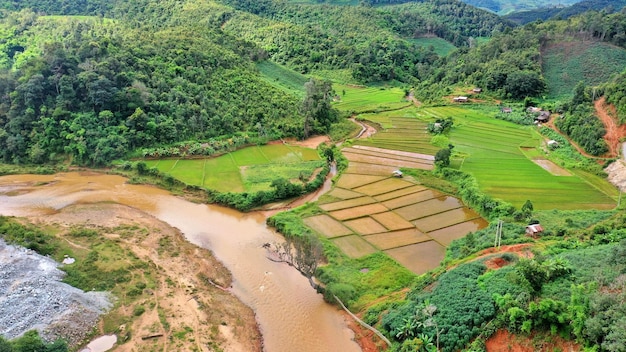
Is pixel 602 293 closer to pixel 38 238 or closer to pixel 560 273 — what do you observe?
pixel 560 273

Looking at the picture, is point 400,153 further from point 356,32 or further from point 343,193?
point 356,32

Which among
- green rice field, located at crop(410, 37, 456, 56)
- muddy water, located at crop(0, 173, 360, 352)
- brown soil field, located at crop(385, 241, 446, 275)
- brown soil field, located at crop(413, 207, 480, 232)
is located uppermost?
green rice field, located at crop(410, 37, 456, 56)

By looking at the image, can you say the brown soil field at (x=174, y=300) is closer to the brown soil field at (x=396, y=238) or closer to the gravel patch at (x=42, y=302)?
the gravel patch at (x=42, y=302)

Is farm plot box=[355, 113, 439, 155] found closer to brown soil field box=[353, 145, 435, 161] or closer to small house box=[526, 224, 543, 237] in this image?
brown soil field box=[353, 145, 435, 161]

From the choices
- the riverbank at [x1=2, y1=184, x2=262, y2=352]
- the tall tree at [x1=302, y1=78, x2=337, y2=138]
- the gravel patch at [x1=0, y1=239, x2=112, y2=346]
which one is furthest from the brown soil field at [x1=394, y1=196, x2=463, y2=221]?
the gravel patch at [x1=0, y1=239, x2=112, y2=346]

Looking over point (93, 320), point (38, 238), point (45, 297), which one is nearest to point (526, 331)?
point (93, 320)

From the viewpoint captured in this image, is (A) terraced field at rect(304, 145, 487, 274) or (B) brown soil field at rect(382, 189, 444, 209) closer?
(A) terraced field at rect(304, 145, 487, 274)

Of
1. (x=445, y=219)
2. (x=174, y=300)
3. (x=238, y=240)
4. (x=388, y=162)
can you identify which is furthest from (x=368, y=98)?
(x=174, y=300)
